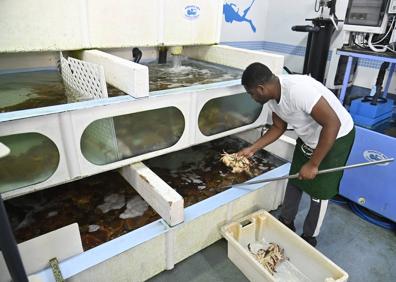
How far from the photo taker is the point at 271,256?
1.52 meters

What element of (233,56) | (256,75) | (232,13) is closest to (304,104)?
(256,75)

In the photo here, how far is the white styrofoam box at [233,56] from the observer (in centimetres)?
173

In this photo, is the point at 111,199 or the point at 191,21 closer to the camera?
the point at 111,199

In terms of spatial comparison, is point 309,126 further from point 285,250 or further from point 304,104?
point 285,250

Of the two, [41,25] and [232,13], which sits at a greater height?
[232,13]

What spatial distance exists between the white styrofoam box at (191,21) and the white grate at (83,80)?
0.59m

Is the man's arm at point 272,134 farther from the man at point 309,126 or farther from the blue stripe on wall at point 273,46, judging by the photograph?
the blue stripe on wall at point 273,46

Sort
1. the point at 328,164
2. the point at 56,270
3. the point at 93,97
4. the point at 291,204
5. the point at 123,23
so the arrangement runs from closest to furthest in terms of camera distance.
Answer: the point at 56,270, the point at 93,97, the point at 328,164, the point at 123,23, the point at 291,204

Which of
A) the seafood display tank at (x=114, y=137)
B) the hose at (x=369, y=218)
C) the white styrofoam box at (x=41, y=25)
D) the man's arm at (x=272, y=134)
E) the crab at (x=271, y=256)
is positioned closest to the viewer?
the seafood display tank at (x=114, y=137)

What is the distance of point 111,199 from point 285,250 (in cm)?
101

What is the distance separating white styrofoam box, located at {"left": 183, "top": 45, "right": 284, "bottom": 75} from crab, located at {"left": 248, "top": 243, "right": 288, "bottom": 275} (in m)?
1.03

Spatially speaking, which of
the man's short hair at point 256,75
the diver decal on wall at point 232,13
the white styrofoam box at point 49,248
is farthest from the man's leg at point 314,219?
the diver decal on wall at point 232,13

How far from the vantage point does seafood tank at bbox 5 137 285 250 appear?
138 cm

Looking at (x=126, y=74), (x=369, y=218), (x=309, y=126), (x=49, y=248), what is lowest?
(x=369, y=218)
